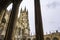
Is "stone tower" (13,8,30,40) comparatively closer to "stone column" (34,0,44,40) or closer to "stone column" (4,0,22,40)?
"stone column" (4,0,22,40)

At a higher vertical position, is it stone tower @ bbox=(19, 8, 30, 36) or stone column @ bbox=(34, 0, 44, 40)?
stone tower @ bbox=(19, 8, 30, 36)

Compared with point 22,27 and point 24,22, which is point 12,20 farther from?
point 24,22

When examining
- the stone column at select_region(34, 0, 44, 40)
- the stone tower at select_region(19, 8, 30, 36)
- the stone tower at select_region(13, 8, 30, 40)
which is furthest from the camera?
the stone tower at select_region(19, 8, 30, 36)

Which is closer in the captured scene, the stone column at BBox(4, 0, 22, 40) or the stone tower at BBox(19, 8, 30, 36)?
the stone column at BBox(4, 0, 22, 40)

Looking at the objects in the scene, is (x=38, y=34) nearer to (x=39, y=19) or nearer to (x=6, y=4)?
(x=39, y=19)

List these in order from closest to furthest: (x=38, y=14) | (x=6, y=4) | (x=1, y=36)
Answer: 1. (x=38, y=14)
2. (x=6, y=4)
3. (x=1, y=36)

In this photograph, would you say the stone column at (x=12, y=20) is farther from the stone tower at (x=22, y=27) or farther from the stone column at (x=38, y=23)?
the stone tower at (x=22, y=27)

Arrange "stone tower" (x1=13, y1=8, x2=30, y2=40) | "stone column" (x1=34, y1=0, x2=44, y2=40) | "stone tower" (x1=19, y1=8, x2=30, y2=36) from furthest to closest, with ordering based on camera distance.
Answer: "stone tower" (x1=19, y1=8, x2=30, y2=36) < "stone tower" (x1=13, y1=8, x2=30, y2=40) < "stone column" (x1=34, y1=0, x2=44, y2=40)

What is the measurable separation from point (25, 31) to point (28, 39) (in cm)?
286

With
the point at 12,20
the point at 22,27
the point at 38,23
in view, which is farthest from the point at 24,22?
the point at 38,23

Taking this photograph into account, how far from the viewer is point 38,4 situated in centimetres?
414

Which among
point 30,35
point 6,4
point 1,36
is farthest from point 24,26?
point 6,4

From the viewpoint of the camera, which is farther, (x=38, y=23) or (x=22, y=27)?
(x=22, y=27)

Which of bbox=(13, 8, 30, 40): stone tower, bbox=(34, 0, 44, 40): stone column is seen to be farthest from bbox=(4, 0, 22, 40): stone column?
bbox=(13, 8, 30, 40): stone tower
